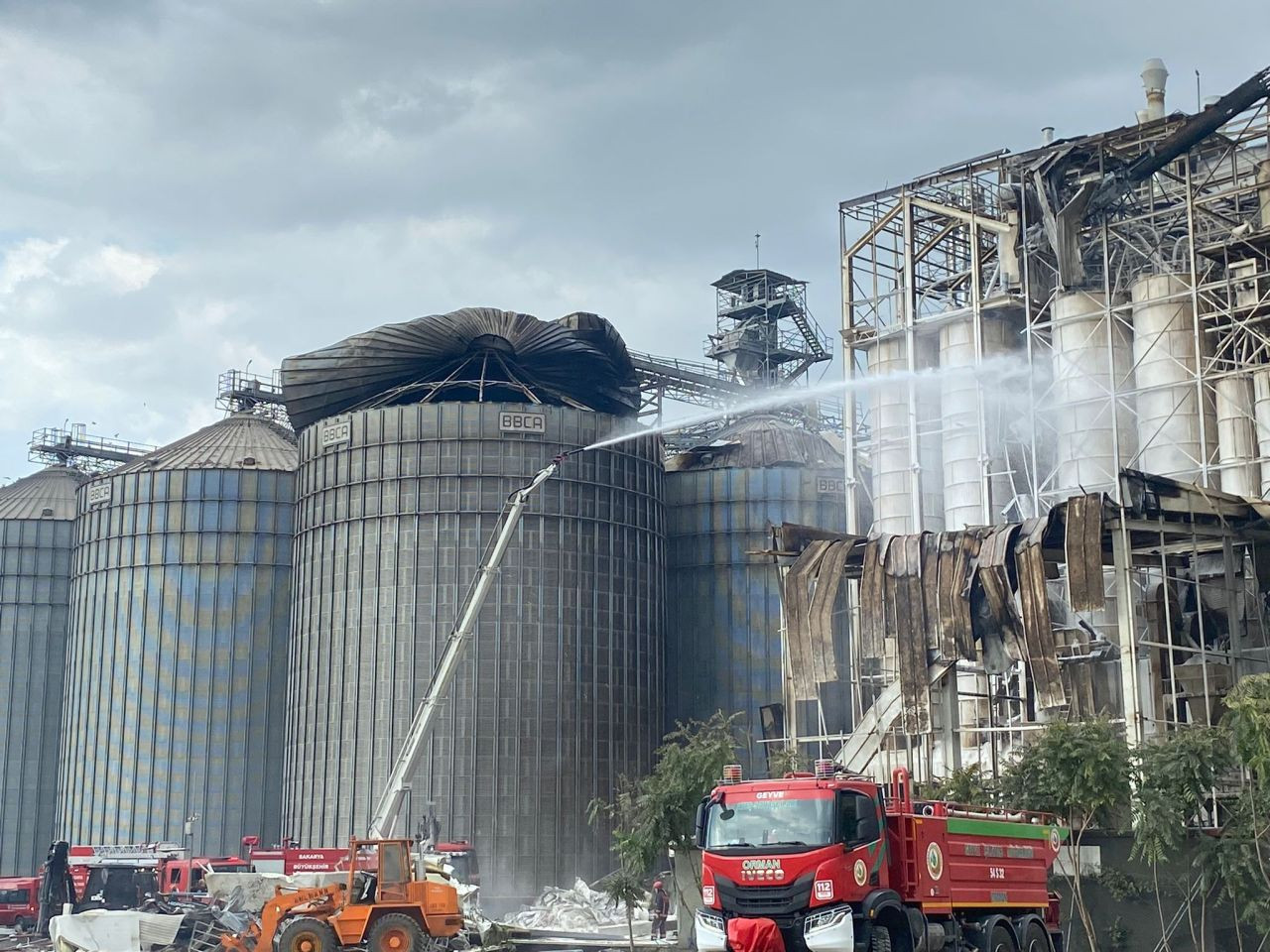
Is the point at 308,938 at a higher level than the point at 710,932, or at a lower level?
lower

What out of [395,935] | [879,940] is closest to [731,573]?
[395,935]

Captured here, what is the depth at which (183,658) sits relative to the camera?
75.4 metres

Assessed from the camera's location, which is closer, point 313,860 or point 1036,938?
point 1036,938

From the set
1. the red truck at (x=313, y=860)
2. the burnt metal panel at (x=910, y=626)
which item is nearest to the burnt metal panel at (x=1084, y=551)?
the burnt metal panel at (x=910, y=626)

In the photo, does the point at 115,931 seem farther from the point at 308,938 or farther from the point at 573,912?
the point at 573,912

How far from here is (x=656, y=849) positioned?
40750 millimetres

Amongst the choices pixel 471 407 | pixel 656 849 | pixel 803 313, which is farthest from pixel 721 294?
pixel 656 849

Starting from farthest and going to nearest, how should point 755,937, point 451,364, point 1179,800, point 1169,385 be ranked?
point 451,364, point 1169,385, point 1179,800, point 755,937

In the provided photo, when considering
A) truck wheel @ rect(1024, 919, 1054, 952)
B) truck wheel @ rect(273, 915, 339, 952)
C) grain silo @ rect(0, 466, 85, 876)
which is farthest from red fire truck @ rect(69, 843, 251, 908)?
truck wheel @ rect(1024, 919, 1054, 952)

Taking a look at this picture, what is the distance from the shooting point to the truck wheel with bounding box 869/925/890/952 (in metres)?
25.9

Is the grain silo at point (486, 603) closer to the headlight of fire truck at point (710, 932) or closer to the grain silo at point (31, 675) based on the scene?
the grain silo at point (31, 675)

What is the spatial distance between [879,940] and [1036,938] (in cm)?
604

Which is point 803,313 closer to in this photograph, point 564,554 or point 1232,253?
point 564,554

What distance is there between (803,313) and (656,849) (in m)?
55.8
